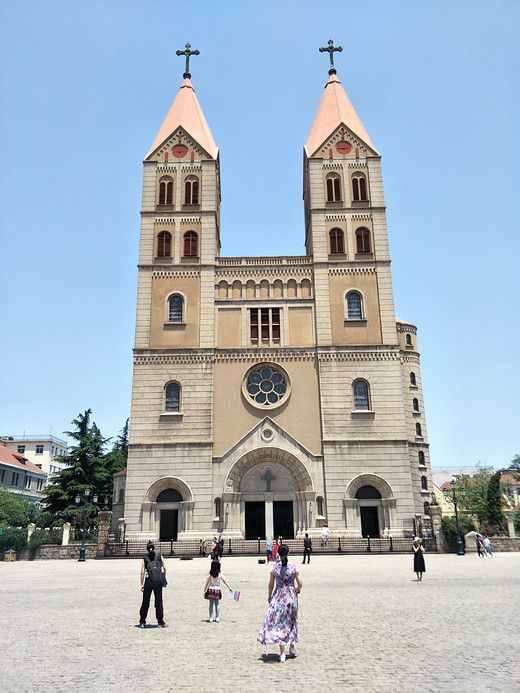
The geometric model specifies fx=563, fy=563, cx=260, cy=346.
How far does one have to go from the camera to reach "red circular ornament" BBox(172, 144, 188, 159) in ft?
145

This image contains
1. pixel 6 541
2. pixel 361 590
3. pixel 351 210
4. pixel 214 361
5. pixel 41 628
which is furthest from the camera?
pixel 351 210

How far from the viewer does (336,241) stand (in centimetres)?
4150

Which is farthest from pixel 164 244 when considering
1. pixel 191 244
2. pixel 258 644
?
pixel 258 644

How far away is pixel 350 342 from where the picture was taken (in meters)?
38.7

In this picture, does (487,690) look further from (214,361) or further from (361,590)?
(214,361)

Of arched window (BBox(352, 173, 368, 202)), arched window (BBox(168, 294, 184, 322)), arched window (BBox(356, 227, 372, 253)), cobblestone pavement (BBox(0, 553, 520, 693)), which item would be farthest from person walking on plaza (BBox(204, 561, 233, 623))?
arched window (BBox(352, 173, 368, 202))

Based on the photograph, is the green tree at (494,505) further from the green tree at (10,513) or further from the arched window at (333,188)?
the green tree at (10,513)

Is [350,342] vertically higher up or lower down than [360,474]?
higher up

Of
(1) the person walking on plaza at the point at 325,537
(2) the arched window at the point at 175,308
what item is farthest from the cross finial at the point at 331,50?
(1) the person walking on plaza at the point at 325,537

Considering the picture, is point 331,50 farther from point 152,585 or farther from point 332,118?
point 152,585

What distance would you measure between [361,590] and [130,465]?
906 inches

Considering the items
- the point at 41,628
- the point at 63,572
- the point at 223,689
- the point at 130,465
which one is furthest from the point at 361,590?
the point at 130,465

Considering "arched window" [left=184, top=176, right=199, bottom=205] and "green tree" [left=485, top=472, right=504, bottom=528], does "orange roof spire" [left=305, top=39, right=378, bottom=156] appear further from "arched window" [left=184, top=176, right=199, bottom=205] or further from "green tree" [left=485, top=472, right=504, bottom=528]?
"green tree" [left=485, top=472, right=504, bottom=528]

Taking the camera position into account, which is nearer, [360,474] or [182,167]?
[360,474]
